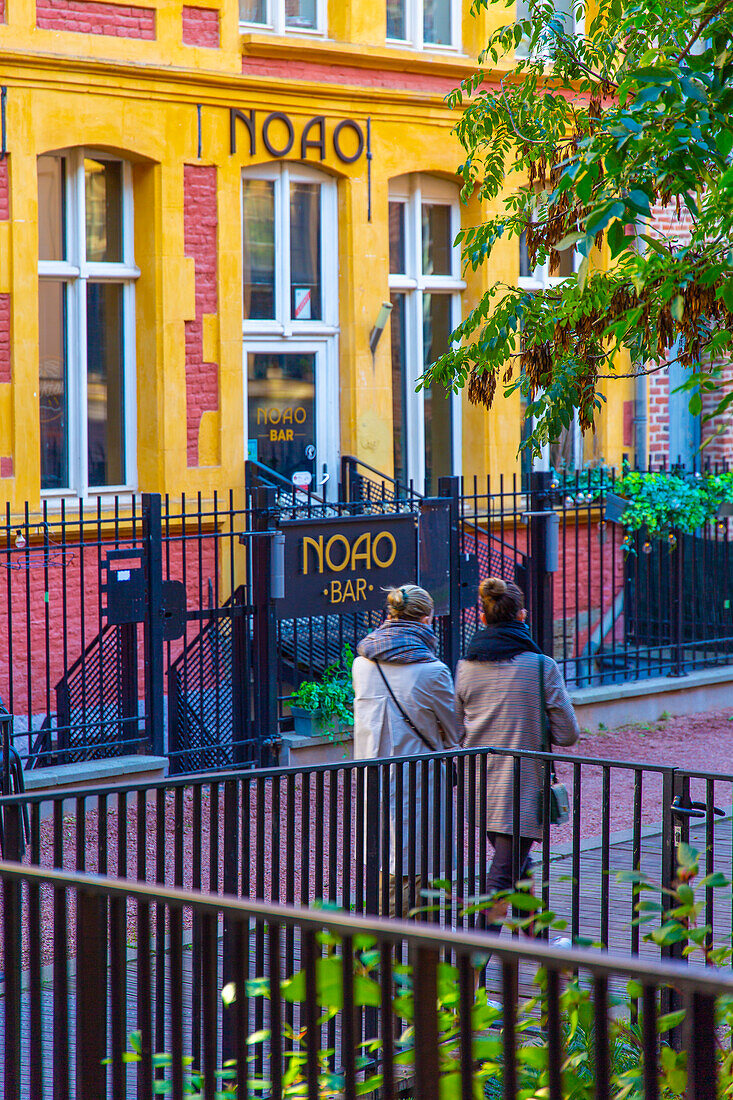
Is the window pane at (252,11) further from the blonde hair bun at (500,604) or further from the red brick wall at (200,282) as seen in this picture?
the blonde hair bun at (500,604)

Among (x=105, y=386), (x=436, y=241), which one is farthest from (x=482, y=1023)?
(x=436, y=241)

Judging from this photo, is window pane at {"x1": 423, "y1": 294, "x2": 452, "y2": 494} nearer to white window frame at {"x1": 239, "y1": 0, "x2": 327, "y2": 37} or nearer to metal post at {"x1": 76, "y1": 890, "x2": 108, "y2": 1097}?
white window frame at {"x1": 239, "y1": 0, "x2": 327, "y2": 37}

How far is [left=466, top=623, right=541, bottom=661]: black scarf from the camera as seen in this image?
→ 22.9 ft

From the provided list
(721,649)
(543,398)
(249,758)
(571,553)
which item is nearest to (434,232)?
(571,553)

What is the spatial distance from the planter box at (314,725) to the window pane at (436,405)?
4968 millimetres

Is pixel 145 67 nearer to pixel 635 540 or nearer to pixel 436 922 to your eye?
pixel 635 540

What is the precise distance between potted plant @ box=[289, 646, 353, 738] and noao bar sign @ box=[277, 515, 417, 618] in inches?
23.6

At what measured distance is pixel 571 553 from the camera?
15922mm

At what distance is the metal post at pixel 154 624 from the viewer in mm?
9750

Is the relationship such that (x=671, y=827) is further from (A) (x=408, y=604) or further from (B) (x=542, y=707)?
(A) (x=408, y=604)

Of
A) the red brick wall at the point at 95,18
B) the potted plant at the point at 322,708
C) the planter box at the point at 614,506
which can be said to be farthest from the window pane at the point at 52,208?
the planter box at the point at 614,506

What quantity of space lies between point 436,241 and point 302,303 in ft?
6.21

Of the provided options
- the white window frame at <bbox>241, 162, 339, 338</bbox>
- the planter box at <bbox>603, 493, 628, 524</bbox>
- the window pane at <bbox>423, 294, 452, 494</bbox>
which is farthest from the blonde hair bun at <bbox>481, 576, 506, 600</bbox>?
the window pane at <bbox>423, 294, 452, 494</bbox>

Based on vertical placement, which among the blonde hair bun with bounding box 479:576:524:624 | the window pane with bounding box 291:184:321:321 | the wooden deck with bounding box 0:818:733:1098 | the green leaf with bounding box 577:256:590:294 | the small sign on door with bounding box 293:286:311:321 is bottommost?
the wooden deck with bounding box 0:818:733:1098
